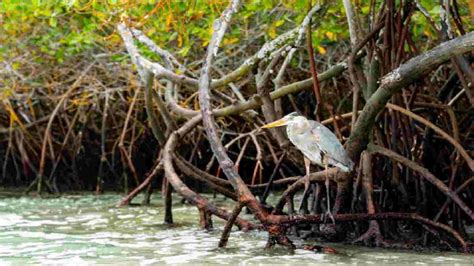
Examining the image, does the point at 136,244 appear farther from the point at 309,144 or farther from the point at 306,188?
the point at 309,144

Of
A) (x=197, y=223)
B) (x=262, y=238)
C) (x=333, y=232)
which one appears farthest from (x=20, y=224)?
(x=333, y=232)

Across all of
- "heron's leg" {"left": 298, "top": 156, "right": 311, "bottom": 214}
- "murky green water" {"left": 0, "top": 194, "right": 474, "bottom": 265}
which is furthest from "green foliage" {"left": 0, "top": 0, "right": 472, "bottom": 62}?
"murky green water" {"left": 0, "top": 194, "right": 474, "bottom": 265}

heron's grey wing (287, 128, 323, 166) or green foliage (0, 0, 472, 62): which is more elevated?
green foliage (0, 0, 472, 62)

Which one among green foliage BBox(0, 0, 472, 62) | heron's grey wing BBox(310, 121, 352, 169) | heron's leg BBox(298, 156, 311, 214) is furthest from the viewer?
green foliage BBox(0, 0, 472, 62)

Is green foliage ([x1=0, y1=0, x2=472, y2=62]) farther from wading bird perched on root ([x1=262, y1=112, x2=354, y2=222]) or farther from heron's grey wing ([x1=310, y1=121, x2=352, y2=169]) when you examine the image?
heron's grey wing ([x1=310, y1=121, x2=352, y2=169])

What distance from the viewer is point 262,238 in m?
5.68

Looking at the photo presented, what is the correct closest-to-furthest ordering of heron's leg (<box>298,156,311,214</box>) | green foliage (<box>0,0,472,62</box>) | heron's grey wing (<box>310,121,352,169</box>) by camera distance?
heron's grey wing (<box>310,121,352,169</box>), heron's leg (<box>298,156,311,214</box>), green foliage (<box>0,0,472,62</box>)

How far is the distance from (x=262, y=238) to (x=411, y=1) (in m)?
1.69

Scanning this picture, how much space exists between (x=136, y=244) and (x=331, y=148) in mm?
1523

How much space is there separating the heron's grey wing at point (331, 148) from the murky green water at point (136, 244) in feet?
1.66

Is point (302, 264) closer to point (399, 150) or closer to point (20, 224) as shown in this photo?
point (399, 150)

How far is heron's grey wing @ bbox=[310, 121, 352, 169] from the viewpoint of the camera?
15.6ft

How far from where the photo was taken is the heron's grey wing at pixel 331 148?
4.75m

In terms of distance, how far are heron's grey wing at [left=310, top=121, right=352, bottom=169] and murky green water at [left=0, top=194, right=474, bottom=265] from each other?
0.51 meters
